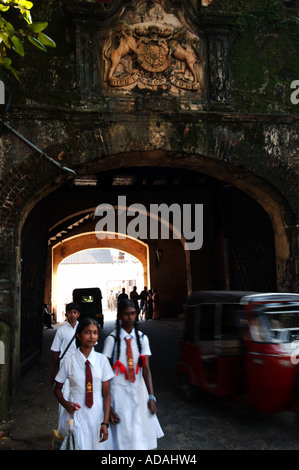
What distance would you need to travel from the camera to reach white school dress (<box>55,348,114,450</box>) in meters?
3.35

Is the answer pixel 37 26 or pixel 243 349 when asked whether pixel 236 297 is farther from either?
pixel 37 26

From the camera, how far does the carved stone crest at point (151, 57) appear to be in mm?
7430

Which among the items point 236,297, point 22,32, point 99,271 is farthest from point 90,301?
point 99,271

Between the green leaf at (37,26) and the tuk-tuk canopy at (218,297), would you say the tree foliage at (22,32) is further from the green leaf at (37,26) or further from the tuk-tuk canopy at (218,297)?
the tuk-tuk canopy at (218,297)

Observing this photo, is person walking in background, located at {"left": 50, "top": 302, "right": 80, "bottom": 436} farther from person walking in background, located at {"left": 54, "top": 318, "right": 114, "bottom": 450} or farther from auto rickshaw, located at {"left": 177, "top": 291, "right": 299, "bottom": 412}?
auto rickshaw, located at {"left": 177, "top": 291, "right": 299, "bottom": 412}

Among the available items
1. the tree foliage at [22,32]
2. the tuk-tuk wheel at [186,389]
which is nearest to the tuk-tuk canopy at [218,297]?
the tuk-tuk wheel at [186,389]

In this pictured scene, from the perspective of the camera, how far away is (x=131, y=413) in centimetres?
354

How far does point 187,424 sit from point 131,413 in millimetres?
2028

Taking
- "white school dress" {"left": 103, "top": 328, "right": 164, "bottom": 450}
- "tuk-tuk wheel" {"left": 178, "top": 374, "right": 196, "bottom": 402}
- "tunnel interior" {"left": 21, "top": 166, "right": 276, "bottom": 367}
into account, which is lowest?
"tuk-tuk wheel" {"left": 178, "top": 374, "right": 196, "bottom": 402}

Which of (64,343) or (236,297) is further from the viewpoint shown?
(236,297)

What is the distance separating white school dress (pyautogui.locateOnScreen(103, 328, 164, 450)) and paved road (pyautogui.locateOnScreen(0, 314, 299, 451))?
1.18 meters

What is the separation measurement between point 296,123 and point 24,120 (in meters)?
4.87

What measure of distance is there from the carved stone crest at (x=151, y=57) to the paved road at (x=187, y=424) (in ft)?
17.4

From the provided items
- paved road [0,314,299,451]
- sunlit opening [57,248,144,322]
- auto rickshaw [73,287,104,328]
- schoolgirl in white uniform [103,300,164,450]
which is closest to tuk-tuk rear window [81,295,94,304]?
auto rickshaw [73,287,104,328]
